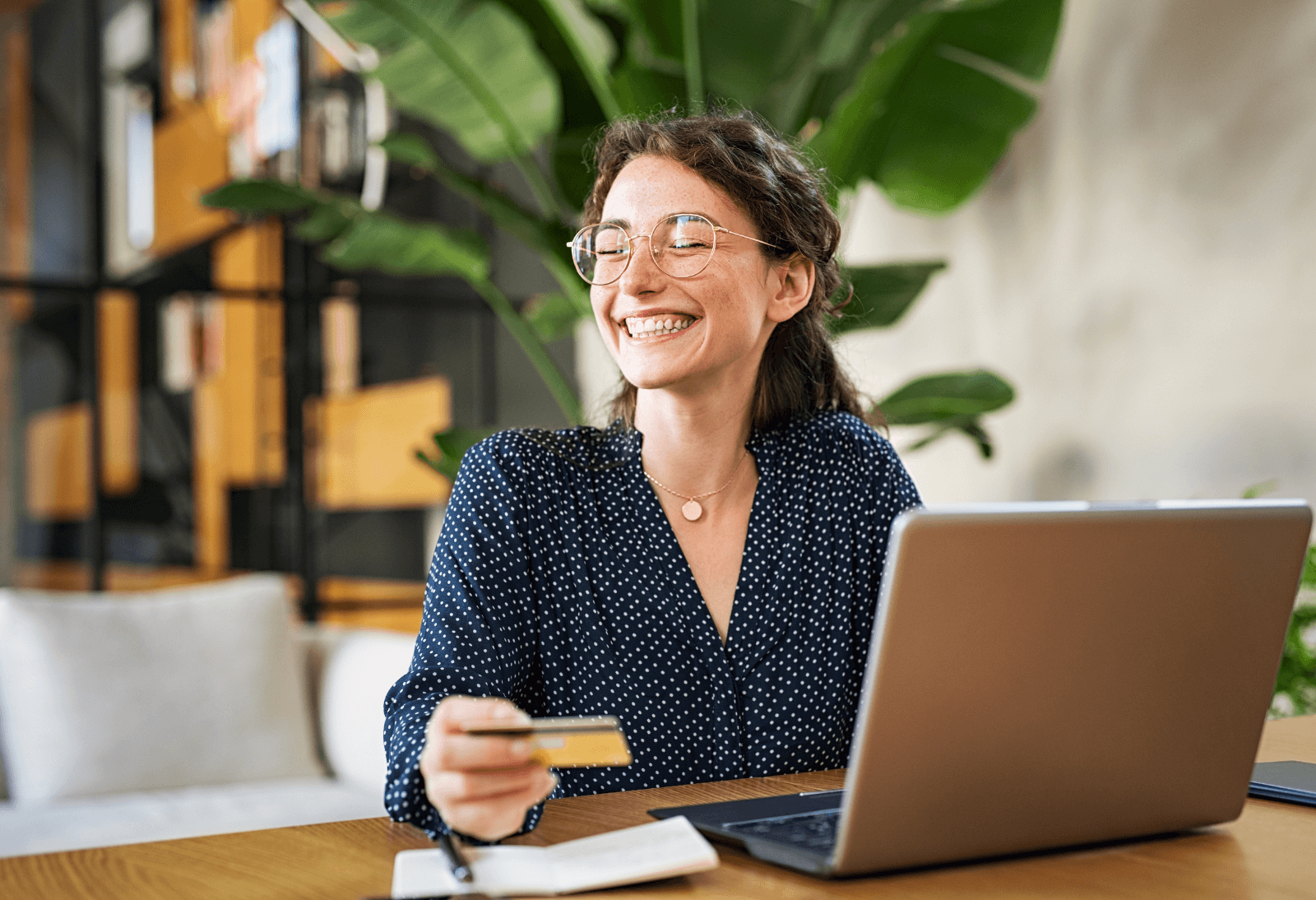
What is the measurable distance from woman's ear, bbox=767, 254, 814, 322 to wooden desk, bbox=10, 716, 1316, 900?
28.6 inches

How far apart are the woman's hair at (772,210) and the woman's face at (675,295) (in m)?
0.03

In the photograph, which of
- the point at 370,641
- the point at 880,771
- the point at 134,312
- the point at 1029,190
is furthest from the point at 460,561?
the point at 134,312

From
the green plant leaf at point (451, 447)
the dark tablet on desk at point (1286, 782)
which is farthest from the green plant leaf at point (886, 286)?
the dark tablet on desk at point (1286, 782)

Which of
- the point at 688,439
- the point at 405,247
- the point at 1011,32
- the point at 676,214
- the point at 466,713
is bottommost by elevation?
the point at 466,713

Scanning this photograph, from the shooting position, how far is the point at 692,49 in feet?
8.04

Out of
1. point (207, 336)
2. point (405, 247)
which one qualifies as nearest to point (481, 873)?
point (405, 247)

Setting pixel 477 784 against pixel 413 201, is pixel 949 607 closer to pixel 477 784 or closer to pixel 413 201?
pixel 477 784

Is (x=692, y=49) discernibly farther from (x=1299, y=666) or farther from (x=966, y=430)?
(x=1299, y=666)

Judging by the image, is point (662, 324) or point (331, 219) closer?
point (662, 324)

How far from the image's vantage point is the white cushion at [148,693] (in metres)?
2.51

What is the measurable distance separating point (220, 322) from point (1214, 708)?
455cm

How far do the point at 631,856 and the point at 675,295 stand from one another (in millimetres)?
726

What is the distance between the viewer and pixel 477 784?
0.76 m

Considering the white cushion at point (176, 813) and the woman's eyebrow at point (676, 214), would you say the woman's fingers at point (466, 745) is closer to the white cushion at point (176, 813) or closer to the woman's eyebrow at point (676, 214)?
the woman's eyebrow at point (676, 214)
